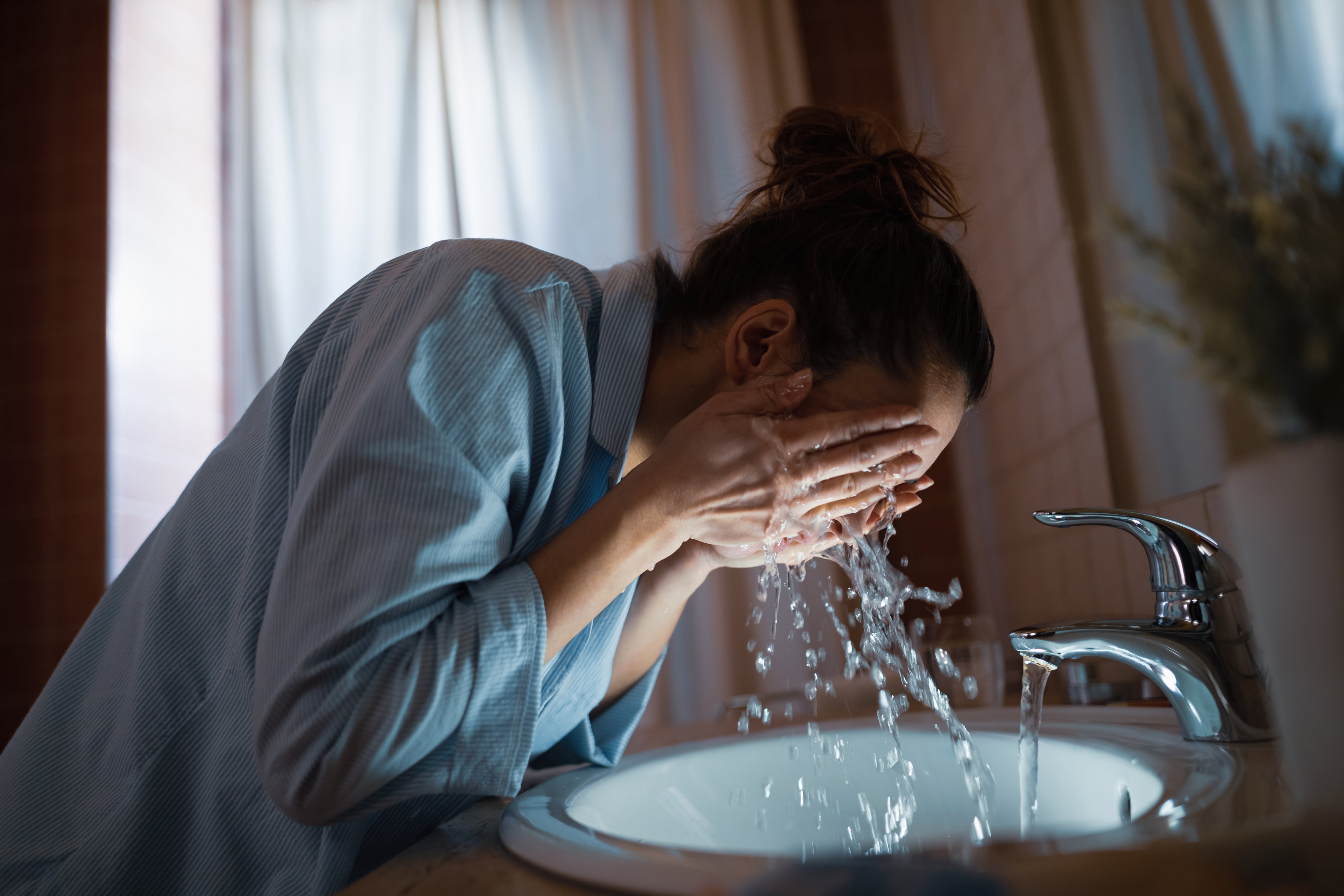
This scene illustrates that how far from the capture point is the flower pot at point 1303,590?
0.26 m

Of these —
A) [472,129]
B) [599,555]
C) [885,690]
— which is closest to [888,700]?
[885,690]

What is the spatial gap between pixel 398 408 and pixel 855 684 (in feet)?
2.61

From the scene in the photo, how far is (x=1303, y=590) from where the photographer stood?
0.87ft

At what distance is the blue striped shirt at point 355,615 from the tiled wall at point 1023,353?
54 centimetres

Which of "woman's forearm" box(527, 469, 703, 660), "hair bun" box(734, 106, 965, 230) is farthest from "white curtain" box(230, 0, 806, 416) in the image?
"woman's forearm" box(527, 469, 703, 660)

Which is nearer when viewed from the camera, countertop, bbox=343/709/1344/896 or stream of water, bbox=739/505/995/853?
countertop, bbox=343/709/1344/896

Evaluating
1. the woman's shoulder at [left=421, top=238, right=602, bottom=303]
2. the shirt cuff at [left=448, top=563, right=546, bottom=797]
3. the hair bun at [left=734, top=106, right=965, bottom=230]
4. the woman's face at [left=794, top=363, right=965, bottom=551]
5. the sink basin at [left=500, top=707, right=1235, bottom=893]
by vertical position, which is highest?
the hair bun at [left=734, top=106, right=965, bottom=230]

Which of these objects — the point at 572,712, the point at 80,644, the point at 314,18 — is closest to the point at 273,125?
the point at 314,18

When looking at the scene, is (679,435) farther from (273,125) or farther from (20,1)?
(20,1)

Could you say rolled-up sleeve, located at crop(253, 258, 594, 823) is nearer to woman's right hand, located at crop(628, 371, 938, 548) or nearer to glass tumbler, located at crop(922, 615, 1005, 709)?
woman's right hand, located at crop(628, 371, 938, 548)

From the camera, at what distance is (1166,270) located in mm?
277

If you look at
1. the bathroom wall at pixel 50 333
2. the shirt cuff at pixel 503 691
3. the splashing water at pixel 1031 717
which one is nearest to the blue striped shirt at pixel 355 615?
the shirt cuff at pixel 503 691

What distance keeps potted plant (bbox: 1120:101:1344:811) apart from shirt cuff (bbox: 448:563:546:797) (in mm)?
354

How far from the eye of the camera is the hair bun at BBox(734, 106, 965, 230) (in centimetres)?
77
